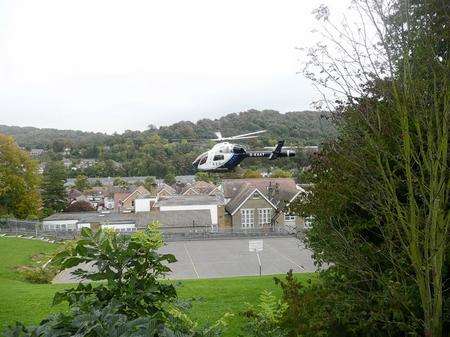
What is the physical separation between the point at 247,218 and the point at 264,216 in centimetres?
143

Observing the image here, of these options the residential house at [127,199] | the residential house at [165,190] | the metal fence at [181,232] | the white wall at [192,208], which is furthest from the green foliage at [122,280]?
the residential house at [165,190]

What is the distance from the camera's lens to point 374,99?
445cm

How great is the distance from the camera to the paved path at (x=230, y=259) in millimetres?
17938

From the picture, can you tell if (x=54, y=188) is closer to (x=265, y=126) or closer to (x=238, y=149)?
(x=265, y=126)

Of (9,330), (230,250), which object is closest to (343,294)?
(9,330)

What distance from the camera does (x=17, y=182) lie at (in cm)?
3059

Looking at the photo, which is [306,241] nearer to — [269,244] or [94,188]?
[269,244]

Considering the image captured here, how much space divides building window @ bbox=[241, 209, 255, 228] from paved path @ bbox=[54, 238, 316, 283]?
4.54 metres

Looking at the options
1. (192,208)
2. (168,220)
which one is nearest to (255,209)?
(192,208)

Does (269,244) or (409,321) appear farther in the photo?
(269,244)

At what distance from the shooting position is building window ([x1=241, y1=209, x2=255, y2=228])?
3306 centimetres

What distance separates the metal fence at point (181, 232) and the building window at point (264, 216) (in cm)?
258

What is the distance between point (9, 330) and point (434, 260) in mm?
3402

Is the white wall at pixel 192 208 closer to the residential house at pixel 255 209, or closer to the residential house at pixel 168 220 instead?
the residential house at pixel 168 220
